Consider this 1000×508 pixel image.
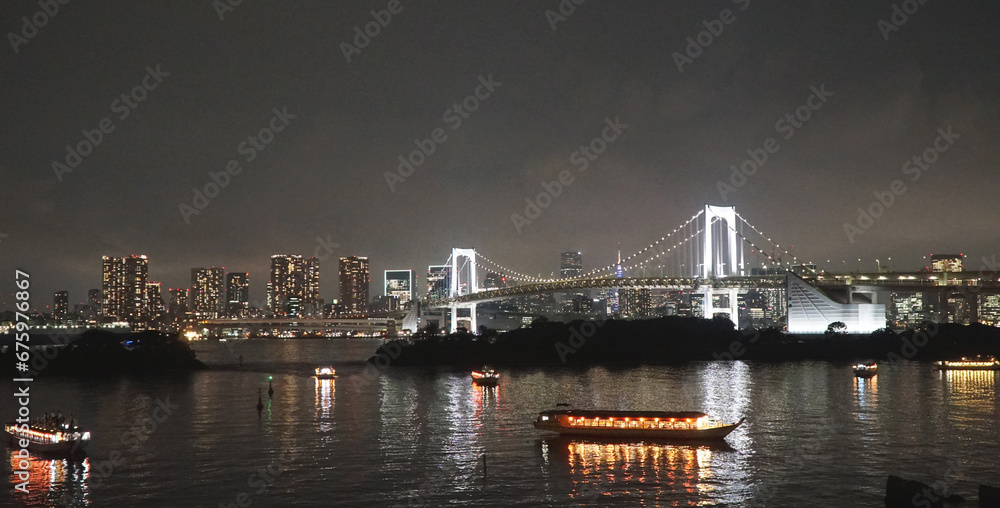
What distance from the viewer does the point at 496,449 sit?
26.1 m

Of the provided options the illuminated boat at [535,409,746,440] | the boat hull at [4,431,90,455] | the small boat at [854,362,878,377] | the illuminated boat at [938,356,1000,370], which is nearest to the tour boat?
the boat hull at [4,431,90,455]

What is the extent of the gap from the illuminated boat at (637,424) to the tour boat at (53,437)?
14.5m

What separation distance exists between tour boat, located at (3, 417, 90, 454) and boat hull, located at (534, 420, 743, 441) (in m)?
14.5

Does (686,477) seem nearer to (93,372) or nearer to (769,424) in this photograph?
(769,424)

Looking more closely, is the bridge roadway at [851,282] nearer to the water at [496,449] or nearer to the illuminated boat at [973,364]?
the illuminated boat at [973,364]

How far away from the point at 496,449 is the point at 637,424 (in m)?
4.96

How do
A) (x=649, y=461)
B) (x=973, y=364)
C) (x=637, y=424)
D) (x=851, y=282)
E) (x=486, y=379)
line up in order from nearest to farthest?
1. (x=649, y=461)
2. (x=637, y=424)
3. (x=486, y=379)
4. (x=973, y=364)
5. (x=851, y=282)

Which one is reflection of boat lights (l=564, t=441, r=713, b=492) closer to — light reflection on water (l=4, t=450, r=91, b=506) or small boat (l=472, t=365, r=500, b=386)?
light reflection on water (l=4, t=450, r=91, b=506)

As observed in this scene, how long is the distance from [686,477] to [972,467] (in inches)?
297

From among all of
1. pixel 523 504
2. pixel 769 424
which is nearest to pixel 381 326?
pixel 769 424

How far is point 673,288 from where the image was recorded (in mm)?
74250

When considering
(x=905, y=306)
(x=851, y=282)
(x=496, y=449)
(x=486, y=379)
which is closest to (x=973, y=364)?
(x=851, y=282)

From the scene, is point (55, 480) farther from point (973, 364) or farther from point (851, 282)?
point (851, 282)

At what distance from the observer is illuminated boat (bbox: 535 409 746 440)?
89.0ft
